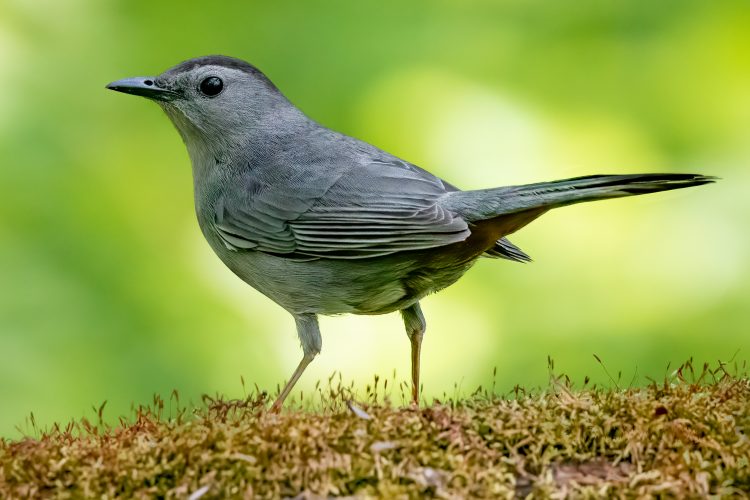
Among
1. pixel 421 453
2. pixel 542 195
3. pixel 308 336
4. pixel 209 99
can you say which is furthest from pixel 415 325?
pixel 421 453

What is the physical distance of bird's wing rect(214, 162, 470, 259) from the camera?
469 cm

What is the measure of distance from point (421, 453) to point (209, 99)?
314 cm

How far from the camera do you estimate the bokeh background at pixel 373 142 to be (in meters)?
6.45

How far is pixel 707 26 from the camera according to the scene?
7.11m

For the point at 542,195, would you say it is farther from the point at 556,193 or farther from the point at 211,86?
the point at 211,86

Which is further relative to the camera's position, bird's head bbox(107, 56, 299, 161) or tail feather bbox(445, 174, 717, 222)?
bird's head bbox(107, 56, 299, 161)

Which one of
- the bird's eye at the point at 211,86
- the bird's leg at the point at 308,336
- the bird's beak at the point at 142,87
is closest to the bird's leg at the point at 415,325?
the bird's leg at the point at 308,336

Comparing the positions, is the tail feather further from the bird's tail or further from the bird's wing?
the bird's wing

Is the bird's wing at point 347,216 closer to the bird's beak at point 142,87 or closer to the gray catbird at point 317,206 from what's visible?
the gray catbird at point 317,206

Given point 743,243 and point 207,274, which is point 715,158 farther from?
point 207,274

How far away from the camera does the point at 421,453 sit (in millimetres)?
3182

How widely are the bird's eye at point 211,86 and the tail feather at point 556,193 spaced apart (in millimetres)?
1694

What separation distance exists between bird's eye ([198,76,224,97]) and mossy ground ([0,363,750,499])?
2.52 metres

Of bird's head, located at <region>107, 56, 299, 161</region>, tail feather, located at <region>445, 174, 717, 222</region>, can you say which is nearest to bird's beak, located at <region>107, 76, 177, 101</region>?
bird's head, located at <region>107, 56, 299, 161</region>
